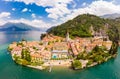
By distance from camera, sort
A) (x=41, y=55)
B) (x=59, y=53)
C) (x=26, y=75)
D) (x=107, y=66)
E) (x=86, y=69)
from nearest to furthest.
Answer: (x=26, y=75), (x=86, y=69), (x=107, y=66), (x=41, y=55), (x=59, y=53)

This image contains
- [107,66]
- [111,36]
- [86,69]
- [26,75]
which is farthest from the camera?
[111,36]

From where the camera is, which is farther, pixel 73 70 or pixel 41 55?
pixel 41 55

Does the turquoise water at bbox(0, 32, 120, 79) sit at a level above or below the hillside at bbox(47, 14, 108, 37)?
below

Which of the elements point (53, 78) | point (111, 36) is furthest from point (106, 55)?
point (111, 36)

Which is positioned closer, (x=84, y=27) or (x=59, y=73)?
(x=59, y=73)

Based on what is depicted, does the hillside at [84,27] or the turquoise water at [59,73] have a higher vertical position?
the hillside at [84,27]

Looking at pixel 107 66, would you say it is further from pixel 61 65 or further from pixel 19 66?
pixel 19 66

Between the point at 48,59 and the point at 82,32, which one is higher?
the point at 82,32

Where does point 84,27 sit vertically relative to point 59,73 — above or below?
above

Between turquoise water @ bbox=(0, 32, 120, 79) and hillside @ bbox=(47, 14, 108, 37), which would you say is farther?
hillside @ bbox=(47, 14, 108, 37)

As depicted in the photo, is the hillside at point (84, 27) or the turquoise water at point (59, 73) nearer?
the turquoise water at point (59, 73)

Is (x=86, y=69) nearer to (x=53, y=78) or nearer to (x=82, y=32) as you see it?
(x=53, y=78)
